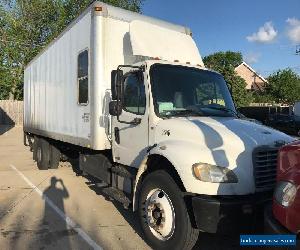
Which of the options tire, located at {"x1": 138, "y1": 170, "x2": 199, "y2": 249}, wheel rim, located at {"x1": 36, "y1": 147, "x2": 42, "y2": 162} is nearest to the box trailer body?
tire, located at {"x1": 138, "y1": 170, "x2": 199, "y2": 249}

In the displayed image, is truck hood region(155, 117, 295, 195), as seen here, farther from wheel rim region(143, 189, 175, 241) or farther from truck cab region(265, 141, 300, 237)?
truck cab region(265, 141, 300, 237)

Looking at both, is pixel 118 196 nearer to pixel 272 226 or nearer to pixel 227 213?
pixel 227 213

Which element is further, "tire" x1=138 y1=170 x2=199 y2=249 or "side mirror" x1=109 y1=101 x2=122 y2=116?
"side mirror" x1=109 y1=101 x2=122 y2=116

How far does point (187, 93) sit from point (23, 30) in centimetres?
3517

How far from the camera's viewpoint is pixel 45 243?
591 centimetres

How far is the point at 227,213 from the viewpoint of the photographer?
4.58 m

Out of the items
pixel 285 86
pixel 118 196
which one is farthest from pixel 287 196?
pixel 285 86

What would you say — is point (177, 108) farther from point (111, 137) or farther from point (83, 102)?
point (83, 102)

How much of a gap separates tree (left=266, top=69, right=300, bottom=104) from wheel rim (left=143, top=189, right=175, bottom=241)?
63527mm

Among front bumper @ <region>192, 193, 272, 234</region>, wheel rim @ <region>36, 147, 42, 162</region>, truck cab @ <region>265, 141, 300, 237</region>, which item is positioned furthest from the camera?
wheel rim @ <region>36, 147, 42, 162</region>

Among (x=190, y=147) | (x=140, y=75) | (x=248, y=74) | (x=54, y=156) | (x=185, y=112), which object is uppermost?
(x=248, y=74)

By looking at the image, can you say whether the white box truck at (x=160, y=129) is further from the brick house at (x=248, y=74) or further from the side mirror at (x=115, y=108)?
the brick house at (x=248, y=74)

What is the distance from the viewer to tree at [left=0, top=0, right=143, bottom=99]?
37812mm

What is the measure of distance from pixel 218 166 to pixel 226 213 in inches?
20.7
